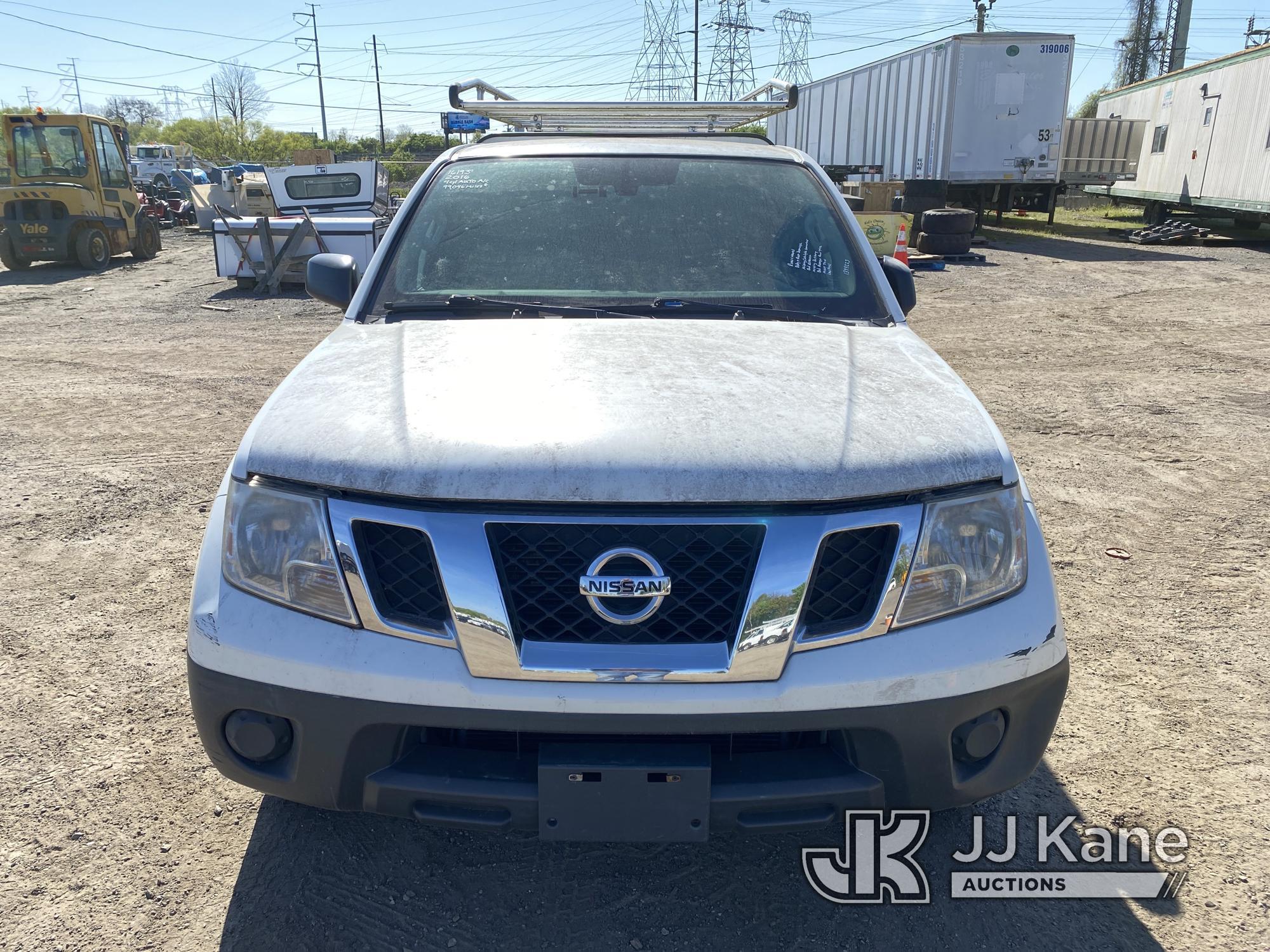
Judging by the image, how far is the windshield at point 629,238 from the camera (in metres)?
3.10

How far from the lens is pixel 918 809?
6.65ft

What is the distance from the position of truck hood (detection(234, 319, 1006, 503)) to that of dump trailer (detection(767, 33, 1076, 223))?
56.5 feet

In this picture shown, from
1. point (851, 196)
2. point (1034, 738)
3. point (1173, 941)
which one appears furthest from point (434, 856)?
point (851, 196)

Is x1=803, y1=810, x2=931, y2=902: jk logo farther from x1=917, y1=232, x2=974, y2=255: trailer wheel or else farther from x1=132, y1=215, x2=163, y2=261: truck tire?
x1=132, y1=215, x2=163, y2=261: truck tire

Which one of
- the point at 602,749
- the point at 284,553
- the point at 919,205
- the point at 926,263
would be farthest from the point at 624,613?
the point at 919,205

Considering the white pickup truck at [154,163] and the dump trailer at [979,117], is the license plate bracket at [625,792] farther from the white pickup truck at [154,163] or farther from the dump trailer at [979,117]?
the white pickup truck at [154,163]

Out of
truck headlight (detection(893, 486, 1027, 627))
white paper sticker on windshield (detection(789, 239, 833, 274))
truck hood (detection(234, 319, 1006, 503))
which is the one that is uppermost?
white paper sticker on windshield (detection(789, 239, 833, 274))

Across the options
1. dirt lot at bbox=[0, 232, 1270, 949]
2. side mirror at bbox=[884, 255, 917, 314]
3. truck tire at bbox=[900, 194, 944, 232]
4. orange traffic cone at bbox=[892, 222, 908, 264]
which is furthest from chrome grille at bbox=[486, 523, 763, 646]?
truck tire at bbox=[900, 194, 944, 232]

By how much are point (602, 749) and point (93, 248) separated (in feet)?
61.4

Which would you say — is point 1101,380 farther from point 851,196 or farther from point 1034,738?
point 851,196

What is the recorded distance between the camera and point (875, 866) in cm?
244

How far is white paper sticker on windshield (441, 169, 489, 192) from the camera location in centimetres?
342

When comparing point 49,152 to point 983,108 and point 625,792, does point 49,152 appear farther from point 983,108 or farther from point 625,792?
point 625,792

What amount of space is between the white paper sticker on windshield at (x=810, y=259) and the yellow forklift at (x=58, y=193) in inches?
691
